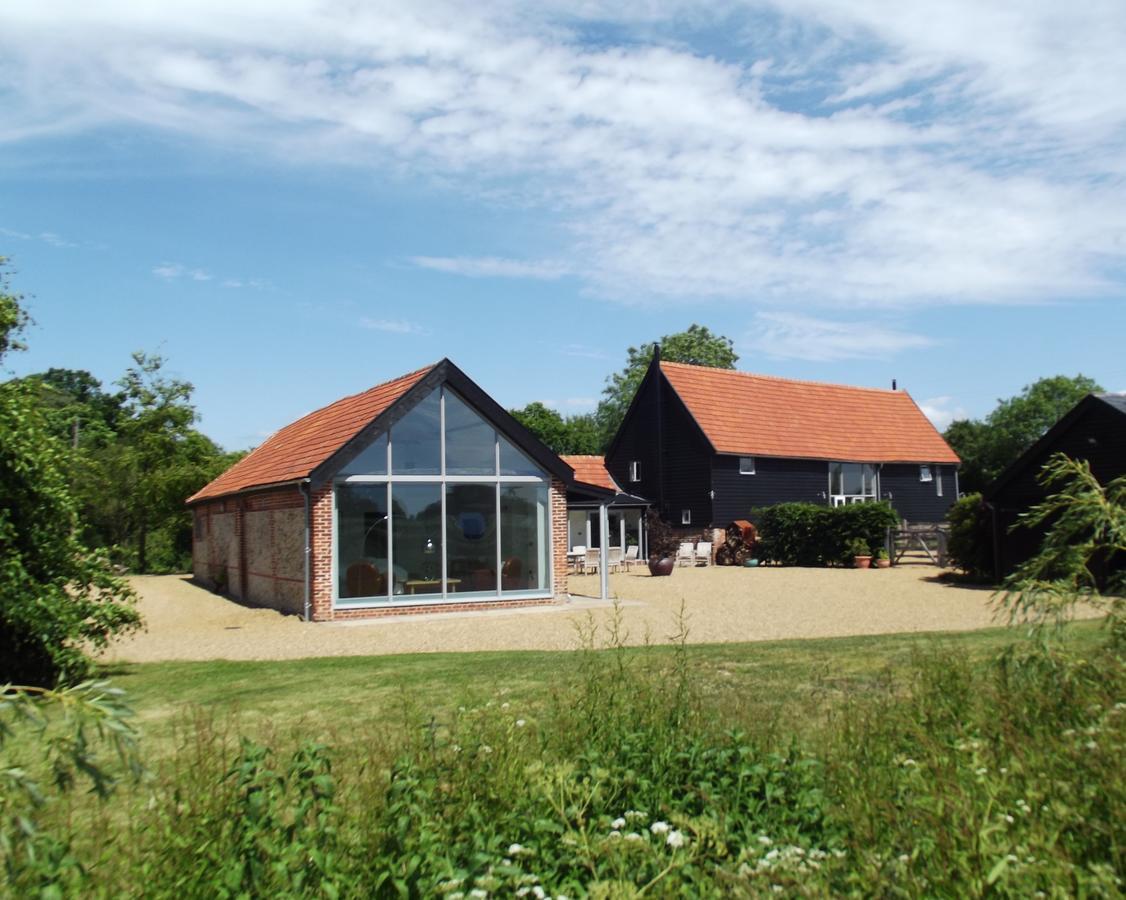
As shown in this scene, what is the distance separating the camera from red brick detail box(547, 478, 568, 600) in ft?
67.4

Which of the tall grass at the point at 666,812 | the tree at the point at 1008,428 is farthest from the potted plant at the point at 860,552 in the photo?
the tree at the point at 1008,428

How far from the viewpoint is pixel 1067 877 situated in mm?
3289

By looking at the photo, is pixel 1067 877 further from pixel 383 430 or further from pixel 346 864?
pixel 383 430

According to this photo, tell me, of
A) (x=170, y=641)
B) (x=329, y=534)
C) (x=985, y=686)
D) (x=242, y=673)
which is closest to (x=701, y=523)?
(x=329, y=534)

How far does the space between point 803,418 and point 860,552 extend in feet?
39.8

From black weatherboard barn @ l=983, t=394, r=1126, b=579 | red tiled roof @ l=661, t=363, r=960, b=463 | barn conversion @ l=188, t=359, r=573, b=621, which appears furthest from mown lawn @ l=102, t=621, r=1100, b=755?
red tiled roof @ l=661, t=363, r=960, b=463

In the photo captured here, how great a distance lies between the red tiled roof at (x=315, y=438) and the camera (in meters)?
18.9

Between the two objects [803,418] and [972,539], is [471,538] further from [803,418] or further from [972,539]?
[803,418]

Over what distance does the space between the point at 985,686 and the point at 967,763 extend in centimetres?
167

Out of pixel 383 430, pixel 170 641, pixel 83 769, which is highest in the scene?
pixel 383 430

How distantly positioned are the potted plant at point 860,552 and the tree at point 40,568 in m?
24.4

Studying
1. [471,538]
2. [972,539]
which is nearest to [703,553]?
[972,539]

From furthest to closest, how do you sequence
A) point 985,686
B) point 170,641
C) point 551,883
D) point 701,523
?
point 701,523 < point 170,641 < point 985,686 < point 551,883

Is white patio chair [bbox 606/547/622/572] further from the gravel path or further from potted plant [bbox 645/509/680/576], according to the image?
the gravel path
